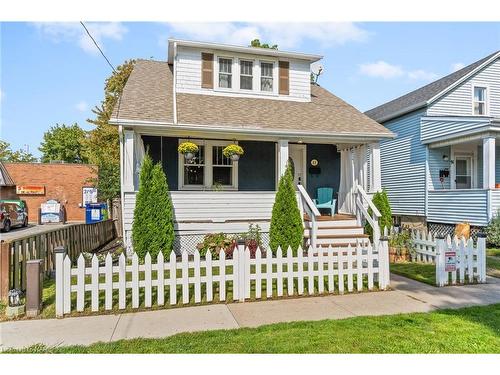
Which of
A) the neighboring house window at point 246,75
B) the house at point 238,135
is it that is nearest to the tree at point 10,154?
the house at point 238,135

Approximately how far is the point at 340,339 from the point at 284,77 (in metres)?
10.8

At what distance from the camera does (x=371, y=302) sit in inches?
226

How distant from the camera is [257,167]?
12.8 metres

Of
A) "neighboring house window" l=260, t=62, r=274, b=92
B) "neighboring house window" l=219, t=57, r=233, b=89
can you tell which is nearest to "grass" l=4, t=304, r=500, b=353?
"neighboring house window" l=219, t=57, r=233, b=89

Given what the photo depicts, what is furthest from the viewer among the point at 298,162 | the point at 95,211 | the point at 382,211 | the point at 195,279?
the point at 95,211

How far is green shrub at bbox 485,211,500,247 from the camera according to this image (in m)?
11.9

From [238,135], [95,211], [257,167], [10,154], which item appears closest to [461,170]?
[257,167]

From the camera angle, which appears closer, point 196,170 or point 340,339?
point 340,339

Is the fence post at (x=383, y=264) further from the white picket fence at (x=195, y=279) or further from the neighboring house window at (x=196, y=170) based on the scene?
the neighboring house window at (x=196, y=170)

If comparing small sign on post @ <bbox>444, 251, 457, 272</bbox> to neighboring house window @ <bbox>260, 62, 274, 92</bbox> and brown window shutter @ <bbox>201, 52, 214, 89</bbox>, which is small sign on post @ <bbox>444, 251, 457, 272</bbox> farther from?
brown window shutter @ <bbox>201, 52, 214, 89</bbox>

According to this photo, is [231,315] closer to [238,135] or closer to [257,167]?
[238,135]

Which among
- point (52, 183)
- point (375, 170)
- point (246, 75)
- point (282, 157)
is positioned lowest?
point (52, 183)
